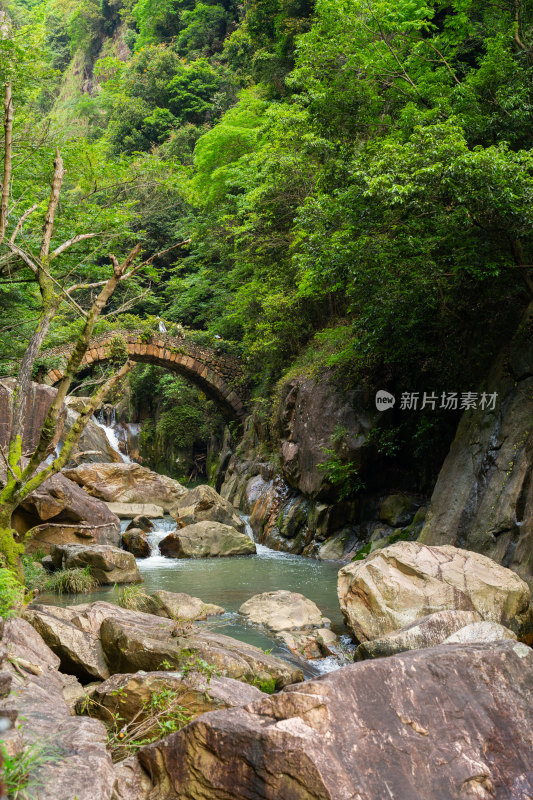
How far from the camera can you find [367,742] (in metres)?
2.75

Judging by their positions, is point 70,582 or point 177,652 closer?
point 177,652

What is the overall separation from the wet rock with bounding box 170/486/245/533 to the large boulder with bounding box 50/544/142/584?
17.1 ft

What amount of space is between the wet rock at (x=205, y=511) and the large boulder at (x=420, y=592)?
8784mm

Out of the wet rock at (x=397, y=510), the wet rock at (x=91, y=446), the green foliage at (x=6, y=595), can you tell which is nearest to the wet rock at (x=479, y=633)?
the green foliage at (x=6, y=595)

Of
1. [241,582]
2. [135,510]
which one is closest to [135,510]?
[135,510]

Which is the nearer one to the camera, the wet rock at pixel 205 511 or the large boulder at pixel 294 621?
the large boulder at pixel 294 621

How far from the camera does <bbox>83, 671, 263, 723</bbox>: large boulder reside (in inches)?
154

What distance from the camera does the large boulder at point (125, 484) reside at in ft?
56.1

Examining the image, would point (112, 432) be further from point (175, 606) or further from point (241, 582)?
A: point (175, 606)

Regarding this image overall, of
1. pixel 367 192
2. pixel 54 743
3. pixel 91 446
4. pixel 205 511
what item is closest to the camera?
pixel 54 743

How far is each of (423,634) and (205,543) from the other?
8.47 metres

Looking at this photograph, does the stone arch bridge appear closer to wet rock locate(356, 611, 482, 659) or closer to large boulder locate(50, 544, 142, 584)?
large boulder locate(50, 544, 142, 584)

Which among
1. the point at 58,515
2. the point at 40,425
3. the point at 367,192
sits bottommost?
the point at 58,515

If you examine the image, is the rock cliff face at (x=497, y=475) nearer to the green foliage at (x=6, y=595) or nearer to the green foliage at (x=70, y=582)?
the green foliage at (x=70, y=582)
